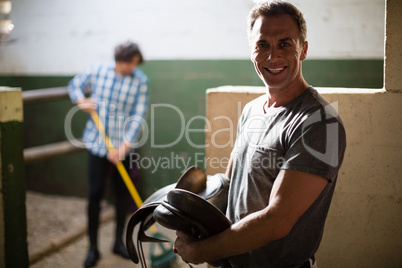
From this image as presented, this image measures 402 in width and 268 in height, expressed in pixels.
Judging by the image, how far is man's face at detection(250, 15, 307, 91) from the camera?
1287 millimetres

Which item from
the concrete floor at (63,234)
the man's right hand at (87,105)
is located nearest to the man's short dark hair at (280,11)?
the concrete floor at (63,234)

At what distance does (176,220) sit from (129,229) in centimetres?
30

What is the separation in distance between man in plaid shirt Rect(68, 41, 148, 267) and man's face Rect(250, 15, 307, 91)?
2223mm

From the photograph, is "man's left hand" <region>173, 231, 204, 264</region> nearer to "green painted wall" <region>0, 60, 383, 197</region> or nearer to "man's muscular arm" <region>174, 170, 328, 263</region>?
"man's muscular arm" <region>174, 170, 328, 263</region>

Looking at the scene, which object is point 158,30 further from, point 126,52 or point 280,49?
point 280,49

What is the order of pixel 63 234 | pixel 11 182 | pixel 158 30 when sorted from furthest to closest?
pixel 158 30
pixel 63 234
pixel 11 182

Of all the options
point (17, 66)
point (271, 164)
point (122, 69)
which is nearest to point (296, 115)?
point (271, 164)

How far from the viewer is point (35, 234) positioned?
3709mm

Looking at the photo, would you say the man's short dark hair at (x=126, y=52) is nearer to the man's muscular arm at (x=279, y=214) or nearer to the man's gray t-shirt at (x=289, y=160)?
the man's gray t-shirt at (x=289, y=160)

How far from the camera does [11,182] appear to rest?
2436 mm

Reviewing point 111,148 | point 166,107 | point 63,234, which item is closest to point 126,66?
point 111,148

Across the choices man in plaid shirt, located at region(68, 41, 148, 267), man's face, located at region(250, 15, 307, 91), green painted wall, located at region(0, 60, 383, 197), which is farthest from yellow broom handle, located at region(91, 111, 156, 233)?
man's face, located at region(250, 15, 307, 91)

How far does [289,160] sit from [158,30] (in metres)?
3.26

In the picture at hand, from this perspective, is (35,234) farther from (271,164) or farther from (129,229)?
(271,164)
